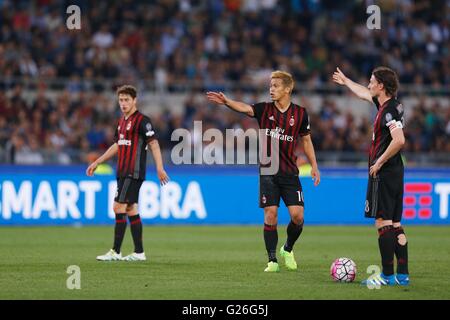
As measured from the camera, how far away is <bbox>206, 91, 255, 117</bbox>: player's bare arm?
36.1 feet

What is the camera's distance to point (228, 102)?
11039mm

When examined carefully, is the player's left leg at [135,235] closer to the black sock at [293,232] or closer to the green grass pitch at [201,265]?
the green grass pitch at [201,265]

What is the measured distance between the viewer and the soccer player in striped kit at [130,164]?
513 inches

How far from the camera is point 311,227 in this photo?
2033cm

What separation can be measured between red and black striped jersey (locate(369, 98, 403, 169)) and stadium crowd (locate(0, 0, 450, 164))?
1182 centimetres

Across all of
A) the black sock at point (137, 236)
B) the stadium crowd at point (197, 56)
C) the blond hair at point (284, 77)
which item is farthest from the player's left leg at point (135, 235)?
the stadium crowd at point (197, 56)

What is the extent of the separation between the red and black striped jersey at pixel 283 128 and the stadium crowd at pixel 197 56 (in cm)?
1017

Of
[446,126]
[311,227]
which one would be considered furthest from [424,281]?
[446,126]

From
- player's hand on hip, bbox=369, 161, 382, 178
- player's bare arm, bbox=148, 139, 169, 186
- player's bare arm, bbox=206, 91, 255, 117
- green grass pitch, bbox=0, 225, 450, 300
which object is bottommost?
green grass pitch, bbox=0, 225, 450, 300

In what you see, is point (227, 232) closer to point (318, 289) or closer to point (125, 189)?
point (125, 189)

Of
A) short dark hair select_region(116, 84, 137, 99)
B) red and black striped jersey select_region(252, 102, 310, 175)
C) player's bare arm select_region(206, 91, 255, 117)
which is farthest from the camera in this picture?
short dark hair select_region(116, 84, 137, 99)

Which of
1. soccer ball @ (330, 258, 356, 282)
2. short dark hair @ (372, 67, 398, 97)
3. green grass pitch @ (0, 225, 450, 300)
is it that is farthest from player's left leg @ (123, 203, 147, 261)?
short dark hair @ (372, 67, 398, 97)

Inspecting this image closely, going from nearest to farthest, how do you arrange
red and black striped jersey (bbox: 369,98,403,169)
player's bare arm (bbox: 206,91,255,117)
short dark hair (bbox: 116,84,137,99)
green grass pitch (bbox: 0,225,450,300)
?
1. green grass pitch (bbox: 0,225,450,300)
2. red and black striped jersey (bbox: 369,98,403,169)
3. player's bare arm (bbox: 206,91,255,117)
4. short dark hair (bbox: 116,84,137,99)

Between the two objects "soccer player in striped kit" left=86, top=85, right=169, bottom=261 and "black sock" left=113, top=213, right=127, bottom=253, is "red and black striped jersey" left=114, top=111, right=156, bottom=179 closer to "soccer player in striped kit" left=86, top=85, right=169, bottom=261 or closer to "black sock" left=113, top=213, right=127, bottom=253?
"soccer player in striped kit" left=86, top=85, right=169, bottom=261
